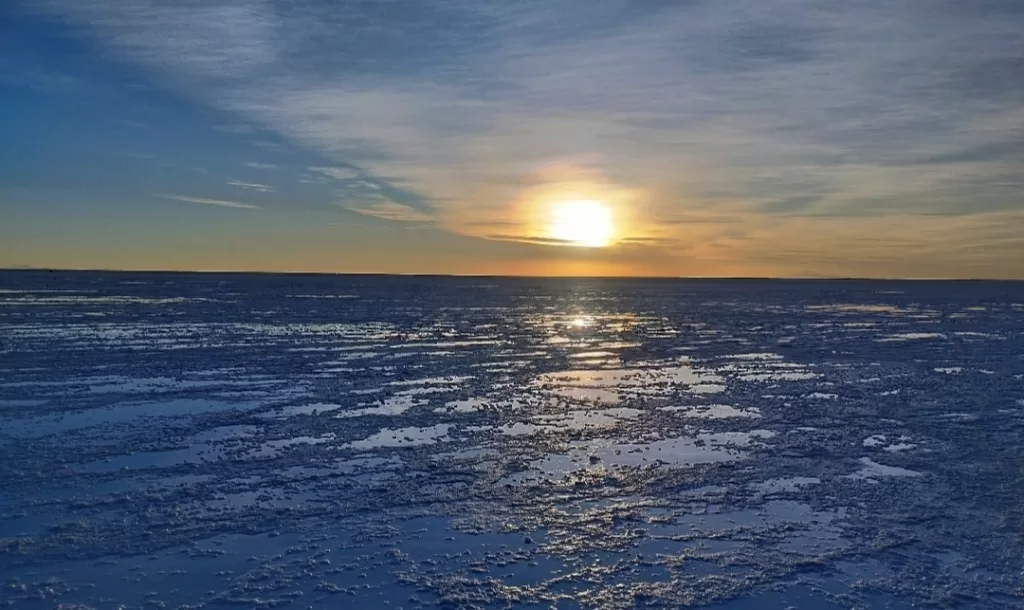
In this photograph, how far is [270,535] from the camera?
8617mm

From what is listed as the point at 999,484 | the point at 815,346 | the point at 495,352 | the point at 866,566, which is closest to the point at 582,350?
the point at 495,352

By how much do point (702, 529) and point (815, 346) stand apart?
2236 centimetres

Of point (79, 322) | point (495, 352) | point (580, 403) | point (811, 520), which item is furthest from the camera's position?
point (79, 322)

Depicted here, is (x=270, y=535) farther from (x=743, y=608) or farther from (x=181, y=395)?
(x=181, y=395)

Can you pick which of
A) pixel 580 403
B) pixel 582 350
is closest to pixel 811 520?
pixel 580 403

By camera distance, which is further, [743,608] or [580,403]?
[580,403]

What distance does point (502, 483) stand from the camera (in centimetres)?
1070

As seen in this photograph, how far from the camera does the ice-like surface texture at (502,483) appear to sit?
751cm

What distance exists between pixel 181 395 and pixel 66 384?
3149 mm

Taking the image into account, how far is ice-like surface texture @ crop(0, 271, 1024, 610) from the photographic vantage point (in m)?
7.51

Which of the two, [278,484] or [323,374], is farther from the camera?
[323,374]

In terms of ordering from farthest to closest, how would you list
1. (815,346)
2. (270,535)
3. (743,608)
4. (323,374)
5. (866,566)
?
(815,346) → (323,374) → (270,535) → (866,566) → (743,608)

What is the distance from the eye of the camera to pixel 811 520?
9.48 meters

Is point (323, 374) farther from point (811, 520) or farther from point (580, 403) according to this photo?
point (811, 520)
